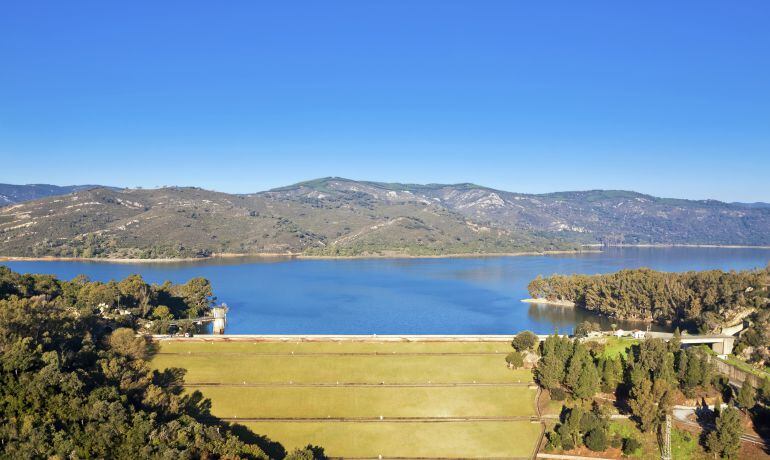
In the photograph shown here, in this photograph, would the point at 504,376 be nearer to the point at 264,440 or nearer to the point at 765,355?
the point at 264,440

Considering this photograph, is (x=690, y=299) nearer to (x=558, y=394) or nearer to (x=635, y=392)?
(x=635, y=392)

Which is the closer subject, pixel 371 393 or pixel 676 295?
pixel 371 393

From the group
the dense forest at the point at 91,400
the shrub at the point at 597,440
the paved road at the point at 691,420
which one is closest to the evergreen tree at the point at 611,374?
the paved road at the point at 691,420

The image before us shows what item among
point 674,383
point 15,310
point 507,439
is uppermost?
point 15,310

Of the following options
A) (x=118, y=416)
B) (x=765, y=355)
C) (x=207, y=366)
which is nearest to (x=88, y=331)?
(x=207, y=366)

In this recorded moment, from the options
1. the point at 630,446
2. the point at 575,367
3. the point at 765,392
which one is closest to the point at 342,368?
the point at 575,367

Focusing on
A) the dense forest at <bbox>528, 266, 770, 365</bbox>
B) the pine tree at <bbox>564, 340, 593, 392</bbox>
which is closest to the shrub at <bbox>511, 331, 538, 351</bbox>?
the pine tree at <bbox>564, 340, 593, 392</bbox>

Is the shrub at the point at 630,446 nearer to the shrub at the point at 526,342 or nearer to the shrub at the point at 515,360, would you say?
the shrub at the point at 515,360
